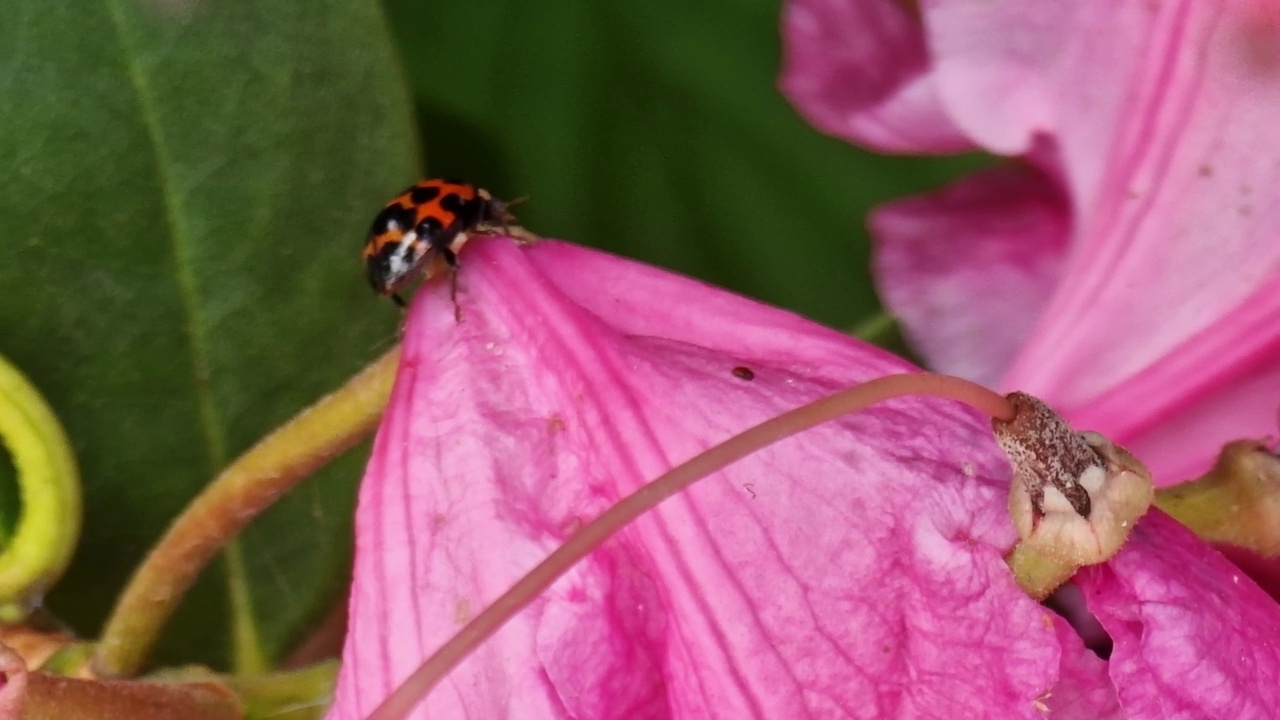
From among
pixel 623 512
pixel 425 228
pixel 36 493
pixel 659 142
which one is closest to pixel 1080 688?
pixel 623 512

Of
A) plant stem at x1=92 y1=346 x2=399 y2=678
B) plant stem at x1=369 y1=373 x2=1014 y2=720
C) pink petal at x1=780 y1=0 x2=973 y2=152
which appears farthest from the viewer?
pink petal at x1=780 y1=0 x2=973 y2=152

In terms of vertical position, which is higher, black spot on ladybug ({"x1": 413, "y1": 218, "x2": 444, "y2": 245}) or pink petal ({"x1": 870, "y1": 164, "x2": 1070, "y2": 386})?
black spot on ladybug ({"x1": 413, "y1": 218, "x2": 444, "y2": 245})

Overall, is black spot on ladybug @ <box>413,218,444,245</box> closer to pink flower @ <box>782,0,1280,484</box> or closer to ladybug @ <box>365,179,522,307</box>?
ladybug @ <box>365,179,522,307</box>

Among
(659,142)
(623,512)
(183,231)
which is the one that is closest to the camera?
(623,512)

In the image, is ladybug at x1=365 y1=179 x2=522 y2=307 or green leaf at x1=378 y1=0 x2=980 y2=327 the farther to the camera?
green leaf at x1=378 y1=0 x2=980 y2=327

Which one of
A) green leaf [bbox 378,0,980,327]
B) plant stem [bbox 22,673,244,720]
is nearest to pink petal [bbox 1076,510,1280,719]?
plant stem [bbox 22,673,244,720]

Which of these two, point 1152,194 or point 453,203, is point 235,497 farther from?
point 1152,194

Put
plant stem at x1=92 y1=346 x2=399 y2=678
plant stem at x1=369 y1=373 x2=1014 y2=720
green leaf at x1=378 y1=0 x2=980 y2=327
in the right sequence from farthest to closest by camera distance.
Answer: green leaf at x1=378 y1=0 x2=980 y2=327, plant stem at x1=92 y1=346 x2=399 y2=678, plant stem at x1=369 y1=373 x2=1014 y2=720
